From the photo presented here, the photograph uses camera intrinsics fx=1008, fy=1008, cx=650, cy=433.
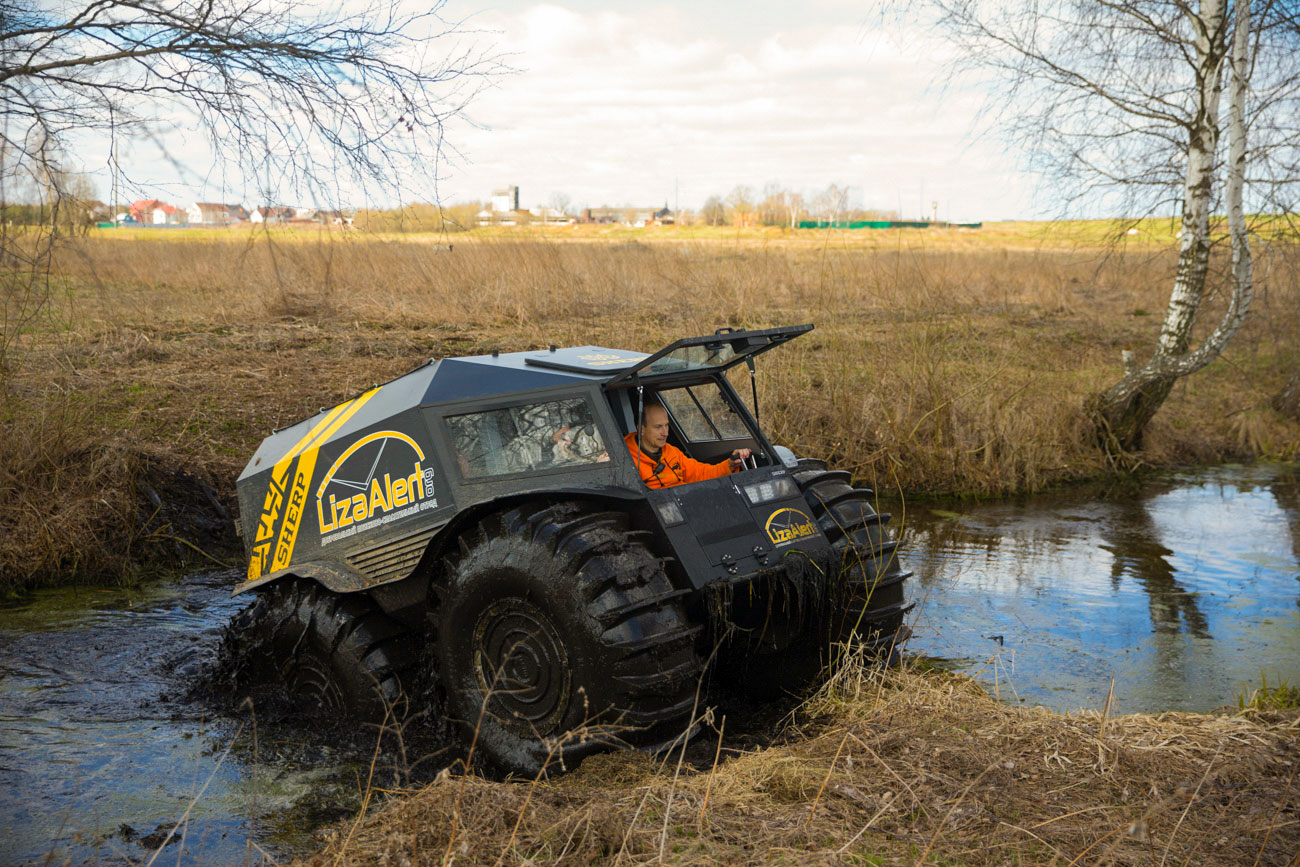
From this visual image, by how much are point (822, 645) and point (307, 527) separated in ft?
8.97

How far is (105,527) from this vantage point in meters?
7.63

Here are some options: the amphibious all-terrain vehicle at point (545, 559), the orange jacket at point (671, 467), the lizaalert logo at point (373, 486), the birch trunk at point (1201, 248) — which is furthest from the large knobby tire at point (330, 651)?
the birch trunk at point (1201, 248)

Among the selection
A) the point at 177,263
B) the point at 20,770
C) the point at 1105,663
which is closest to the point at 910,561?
the point at 1105,663

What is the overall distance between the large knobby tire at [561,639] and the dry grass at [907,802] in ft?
0.69

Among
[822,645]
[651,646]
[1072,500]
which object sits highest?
[651,646]

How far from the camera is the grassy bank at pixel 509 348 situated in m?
7.91

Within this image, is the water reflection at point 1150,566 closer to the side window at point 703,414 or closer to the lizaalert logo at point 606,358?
the side window at point 703,414

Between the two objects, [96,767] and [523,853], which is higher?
[523,853]

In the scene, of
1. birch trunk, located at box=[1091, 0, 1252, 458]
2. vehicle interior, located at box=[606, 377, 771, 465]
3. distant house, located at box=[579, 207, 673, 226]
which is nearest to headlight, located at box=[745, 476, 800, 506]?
vehicle interior, located at box=[606, 377, 771, 465]

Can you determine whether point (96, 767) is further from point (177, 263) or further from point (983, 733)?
point (177, 263)

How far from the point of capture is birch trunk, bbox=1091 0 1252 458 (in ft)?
34.0

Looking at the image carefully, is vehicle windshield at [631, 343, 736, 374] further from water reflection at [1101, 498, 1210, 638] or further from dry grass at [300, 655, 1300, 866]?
water reflection at [1101, 498, 1210, 638]

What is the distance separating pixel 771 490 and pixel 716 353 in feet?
2.62

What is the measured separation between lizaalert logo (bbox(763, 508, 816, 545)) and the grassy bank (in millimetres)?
2620
